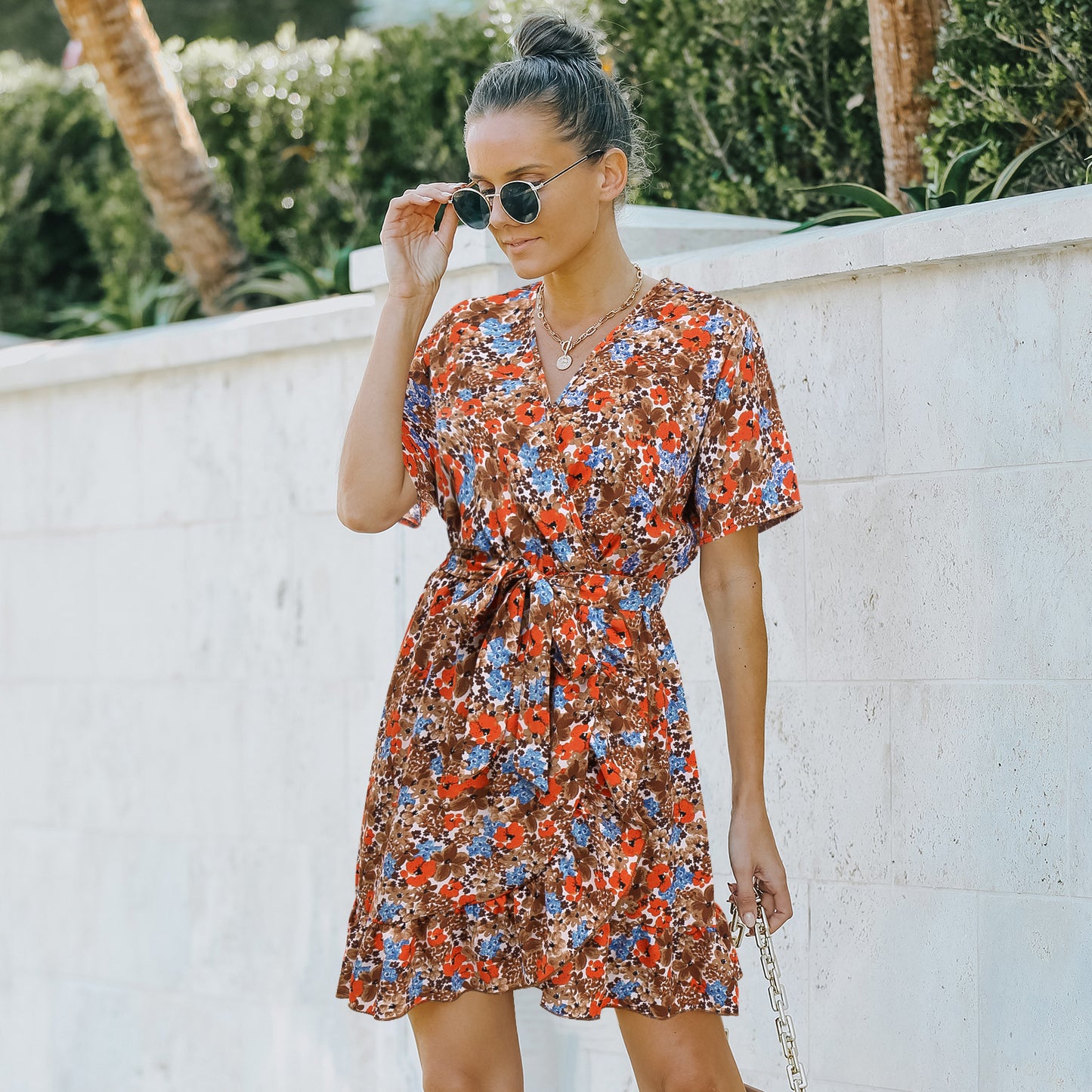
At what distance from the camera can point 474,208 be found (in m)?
2.97

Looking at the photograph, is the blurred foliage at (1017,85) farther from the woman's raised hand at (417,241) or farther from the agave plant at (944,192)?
the woman's raised hand at (417,241)

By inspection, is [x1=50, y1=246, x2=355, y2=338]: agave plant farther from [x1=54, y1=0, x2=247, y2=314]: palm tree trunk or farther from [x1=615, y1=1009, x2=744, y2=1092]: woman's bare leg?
[x1=615, y1=1009, x2=744, y2=1092]: woman's bare leg

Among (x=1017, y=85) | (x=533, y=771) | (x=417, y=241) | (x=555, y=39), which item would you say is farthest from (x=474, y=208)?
(x=1017, y=85)

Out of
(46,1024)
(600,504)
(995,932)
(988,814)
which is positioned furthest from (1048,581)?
(46,1024)

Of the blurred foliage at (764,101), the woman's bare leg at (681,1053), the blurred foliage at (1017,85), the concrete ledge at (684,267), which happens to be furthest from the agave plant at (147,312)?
the woman's bare leg at (681,1053)

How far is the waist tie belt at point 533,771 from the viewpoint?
114 inches

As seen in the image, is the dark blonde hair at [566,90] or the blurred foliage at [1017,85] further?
the blurred foliage at [1017,85]

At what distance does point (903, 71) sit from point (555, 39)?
2.05 m

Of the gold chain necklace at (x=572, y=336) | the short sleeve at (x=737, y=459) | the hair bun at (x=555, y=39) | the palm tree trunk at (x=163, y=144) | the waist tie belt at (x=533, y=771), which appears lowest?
the waist tie belt at (x=533, y=771)

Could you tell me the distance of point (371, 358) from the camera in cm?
311

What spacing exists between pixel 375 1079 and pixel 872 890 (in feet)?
5.41

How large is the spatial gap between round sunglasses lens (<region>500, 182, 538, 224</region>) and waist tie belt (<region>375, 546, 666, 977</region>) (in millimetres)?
595

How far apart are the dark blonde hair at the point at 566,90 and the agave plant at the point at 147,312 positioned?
153 inches

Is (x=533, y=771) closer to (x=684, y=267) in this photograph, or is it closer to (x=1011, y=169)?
(x=684, y=267)
